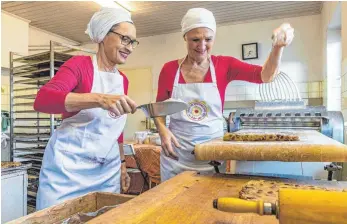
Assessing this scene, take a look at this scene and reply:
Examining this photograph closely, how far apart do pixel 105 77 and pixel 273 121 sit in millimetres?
1189

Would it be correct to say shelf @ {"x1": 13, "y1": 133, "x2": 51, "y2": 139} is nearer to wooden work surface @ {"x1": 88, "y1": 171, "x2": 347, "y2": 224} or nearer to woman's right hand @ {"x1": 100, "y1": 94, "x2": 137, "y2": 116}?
woman's right hand @ {"x1": 100, "y1": 94, "x2": 137, "y2": 116}

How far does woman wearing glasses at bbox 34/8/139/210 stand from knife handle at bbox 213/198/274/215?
73cm

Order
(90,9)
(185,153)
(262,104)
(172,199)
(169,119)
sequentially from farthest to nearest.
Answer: (90,9), (262,104), (169,119), (185,153), (172,199)

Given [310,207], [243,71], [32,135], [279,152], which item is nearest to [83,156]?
[279,152]

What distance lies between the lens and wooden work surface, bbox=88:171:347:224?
2.23ft

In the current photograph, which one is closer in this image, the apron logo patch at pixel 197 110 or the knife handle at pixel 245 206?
the knife handle at pixel 245 206

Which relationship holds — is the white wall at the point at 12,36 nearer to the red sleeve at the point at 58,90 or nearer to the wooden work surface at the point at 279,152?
the red sleeve at the point at 58,90

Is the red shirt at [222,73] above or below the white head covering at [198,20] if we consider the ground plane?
below

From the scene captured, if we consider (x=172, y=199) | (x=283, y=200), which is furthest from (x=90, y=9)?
(x=283, y=200)

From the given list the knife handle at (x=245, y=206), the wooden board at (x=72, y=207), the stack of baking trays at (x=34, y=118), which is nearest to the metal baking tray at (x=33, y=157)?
the stack of baking trays at (x=34, y=118)

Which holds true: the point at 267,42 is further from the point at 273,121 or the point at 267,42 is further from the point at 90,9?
the point at 273,121

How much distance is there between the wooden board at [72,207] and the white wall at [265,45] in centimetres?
418

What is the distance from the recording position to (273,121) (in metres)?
1.99

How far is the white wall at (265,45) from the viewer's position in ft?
14.7
